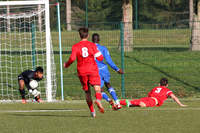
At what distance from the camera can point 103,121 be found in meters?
8.53

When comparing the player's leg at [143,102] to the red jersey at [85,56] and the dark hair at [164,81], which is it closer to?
the dark hair at [164,81]

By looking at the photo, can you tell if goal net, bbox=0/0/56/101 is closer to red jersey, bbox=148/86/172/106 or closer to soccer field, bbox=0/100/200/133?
soccer field, bbox=0/100/200/133

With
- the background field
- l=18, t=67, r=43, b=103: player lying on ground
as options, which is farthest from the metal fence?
l=18, t=67, r=43, b=103: player lying on ground

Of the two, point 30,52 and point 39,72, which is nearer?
point 39,72

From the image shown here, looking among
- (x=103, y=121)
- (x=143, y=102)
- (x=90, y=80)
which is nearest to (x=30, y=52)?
(x=143, y=102)

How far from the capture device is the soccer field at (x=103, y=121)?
7.60 meters

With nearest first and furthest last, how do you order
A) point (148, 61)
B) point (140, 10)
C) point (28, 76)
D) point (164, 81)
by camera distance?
1. point (164, 81)
2. point (28, 76)
3. point (148, 61)
4. point (140, 10)

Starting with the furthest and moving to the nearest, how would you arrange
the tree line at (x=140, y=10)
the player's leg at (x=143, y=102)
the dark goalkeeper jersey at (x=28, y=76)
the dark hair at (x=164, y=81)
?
1. the tree line at (x=140, y=10)
2. the dark goalkeeper jersey at (x=28, y=76)
3. the dark hair at (x=164, y=81)
4. the player's leg at (x=143, y=102)

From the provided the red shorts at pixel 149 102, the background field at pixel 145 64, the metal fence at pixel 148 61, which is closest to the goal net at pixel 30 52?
the background field at pixel 145 64

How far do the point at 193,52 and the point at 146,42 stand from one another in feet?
14.1

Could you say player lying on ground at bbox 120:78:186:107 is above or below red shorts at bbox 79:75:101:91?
below

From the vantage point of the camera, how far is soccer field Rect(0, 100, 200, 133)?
7598 millimetres

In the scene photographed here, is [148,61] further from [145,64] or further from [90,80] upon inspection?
[90,80]

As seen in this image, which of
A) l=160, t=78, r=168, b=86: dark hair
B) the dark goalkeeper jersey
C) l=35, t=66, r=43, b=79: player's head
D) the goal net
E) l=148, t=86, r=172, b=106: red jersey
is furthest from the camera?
the goal net
